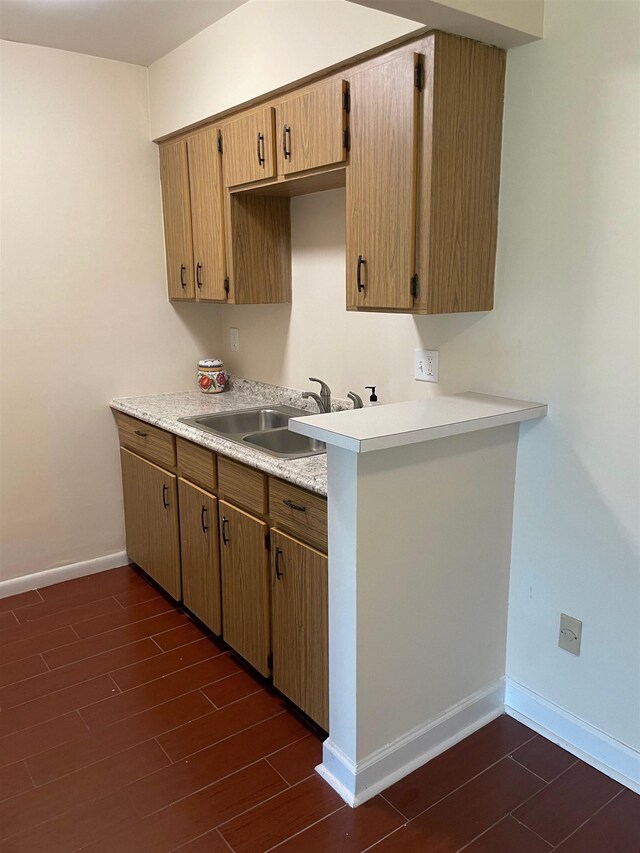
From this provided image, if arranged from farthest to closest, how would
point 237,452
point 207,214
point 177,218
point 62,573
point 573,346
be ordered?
point 62,573 < point 177,218 < point 207,214 < point 237,452 < point 573,346

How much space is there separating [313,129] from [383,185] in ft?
1.38

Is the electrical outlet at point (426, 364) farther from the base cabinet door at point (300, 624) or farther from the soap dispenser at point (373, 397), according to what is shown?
the base cabinet door at point (300, 624)

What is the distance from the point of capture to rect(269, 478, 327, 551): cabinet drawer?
195 cm

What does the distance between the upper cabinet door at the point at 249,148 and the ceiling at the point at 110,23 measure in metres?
0.43

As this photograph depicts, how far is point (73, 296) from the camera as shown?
3146mm

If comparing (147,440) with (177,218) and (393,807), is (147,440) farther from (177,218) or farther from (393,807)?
(393,807)

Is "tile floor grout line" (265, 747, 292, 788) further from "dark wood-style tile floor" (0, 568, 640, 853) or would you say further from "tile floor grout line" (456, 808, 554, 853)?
"tile floor grout line" (456, 808, 554, 853)

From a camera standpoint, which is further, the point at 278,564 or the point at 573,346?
the point at 278,564

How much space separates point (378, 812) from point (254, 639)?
2.44 feet

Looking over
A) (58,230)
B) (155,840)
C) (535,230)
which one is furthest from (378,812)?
(58,230)

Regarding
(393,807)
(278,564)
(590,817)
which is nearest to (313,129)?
(278,564)

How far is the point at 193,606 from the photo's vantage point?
2.84 m

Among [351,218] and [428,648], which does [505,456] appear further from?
[351,218]

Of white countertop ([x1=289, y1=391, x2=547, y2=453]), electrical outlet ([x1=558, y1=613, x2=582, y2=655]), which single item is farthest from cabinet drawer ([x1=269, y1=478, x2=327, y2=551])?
electrical outlet ([x1=558, y1=613, x2=582, y2=655])
